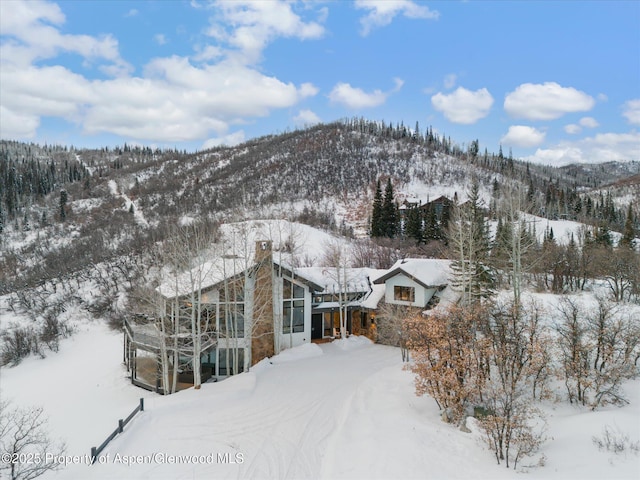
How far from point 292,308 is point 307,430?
35.6ft

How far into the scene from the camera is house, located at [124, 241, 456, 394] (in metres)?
19.2

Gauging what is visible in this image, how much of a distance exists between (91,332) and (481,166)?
118977mm

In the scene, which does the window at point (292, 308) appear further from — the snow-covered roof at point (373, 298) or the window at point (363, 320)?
the window at point (363, 320)

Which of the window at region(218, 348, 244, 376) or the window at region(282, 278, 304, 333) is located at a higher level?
the window at region(282, 278, 304, 333)

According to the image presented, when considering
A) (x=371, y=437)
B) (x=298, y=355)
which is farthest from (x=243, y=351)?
(x=371, y=437)

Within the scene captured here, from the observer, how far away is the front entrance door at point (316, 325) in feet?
87.1

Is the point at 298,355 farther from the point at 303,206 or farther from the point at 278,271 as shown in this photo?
the point at 303,206

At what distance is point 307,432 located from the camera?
1323 cm

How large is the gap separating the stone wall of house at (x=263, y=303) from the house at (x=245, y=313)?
2.2 inches

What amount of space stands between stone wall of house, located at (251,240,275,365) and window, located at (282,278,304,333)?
136 centimetres

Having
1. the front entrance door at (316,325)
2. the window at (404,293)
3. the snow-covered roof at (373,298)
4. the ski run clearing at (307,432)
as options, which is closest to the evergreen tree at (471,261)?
the window at (404,293)

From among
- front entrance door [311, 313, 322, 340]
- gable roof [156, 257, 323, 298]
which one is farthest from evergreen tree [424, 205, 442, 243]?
gable roof [156, 257, 323, 298]

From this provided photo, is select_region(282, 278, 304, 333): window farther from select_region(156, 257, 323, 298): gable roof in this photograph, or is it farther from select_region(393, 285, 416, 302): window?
select_region(393, 285, 416, 302): window

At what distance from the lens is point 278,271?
23.2 metres
